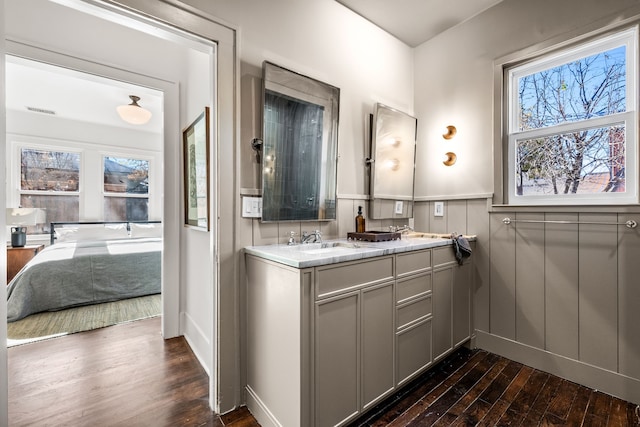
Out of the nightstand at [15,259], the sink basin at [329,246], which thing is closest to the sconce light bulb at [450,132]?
the sink basin at [329,246]

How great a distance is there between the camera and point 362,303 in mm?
1585

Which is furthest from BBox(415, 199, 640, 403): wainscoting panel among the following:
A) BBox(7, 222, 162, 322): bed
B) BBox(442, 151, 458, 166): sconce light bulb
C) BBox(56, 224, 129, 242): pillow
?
BBox(56, 224, 129, 242): pillow

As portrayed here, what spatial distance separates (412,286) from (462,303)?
78cm

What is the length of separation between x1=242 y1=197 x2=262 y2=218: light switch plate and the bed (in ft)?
9.44

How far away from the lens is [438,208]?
9.05ft

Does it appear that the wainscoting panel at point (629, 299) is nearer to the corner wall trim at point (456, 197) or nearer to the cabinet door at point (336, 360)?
the corner wall trim at point (456, 197)

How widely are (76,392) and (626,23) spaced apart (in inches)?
168

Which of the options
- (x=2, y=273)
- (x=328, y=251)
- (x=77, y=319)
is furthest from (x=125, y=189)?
(x=328, y=251)

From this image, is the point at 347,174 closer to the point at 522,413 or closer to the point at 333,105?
the point at 333,105

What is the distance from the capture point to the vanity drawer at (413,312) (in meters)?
1.81

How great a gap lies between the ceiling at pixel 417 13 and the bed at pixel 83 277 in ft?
12.7

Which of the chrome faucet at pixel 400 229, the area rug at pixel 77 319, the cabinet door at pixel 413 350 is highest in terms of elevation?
the chrome faucet at pixel 400 229

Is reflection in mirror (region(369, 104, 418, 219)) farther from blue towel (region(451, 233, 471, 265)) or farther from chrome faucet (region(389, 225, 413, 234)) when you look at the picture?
blue towel (region(451, 233, 471, 265))

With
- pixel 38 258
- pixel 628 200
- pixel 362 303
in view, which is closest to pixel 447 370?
pixel 362 303
